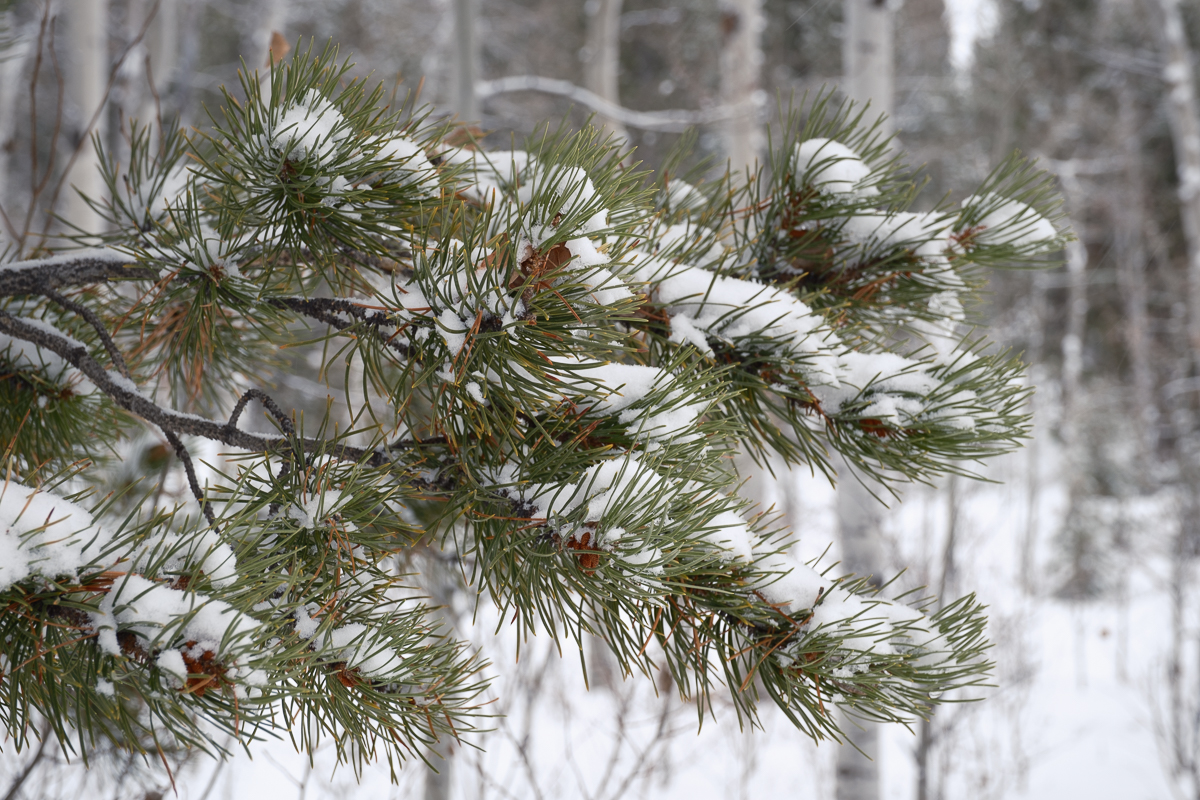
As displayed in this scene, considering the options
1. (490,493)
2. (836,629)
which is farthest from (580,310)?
(836,629)

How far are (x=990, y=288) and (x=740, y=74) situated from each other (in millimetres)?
1861

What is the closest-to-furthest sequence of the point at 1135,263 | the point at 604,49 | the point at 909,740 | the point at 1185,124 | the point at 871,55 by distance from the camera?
the point at 871,55
the point at 909,740
the point at 604,49
the point at 1185,124
the point at 1135,263

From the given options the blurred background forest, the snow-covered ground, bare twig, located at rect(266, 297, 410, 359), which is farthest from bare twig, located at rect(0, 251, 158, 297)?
the snow-covered ground

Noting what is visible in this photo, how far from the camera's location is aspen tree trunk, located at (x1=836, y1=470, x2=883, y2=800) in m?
2.43

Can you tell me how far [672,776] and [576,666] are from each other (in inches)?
46.0

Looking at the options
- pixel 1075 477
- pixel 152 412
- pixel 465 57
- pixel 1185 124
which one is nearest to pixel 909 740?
pixel 1075 477

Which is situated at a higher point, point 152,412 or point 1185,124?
point 1185,124

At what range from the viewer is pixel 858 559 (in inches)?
98.5

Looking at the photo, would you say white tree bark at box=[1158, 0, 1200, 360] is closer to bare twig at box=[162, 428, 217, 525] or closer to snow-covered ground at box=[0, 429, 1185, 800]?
snow-covered ground at box=[0, 429, 1185, 800]

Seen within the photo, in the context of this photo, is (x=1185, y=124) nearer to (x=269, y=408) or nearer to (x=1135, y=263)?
(x=1135, y=263)

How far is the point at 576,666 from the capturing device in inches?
203

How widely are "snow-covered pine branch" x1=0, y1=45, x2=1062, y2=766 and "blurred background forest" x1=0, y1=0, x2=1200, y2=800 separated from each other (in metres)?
0.97

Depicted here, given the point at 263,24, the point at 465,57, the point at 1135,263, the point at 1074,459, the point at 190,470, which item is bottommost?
the point at 190,470

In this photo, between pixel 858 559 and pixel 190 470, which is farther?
pixel 858 559
